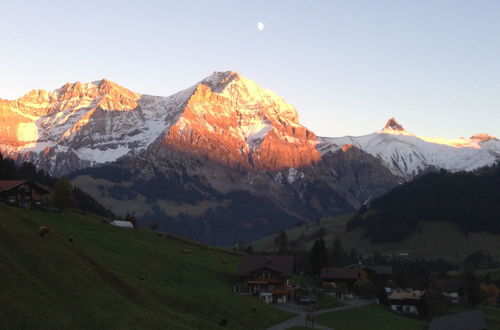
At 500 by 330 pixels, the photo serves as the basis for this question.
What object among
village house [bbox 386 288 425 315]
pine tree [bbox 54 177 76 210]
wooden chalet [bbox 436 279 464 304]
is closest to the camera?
village house [bbox 386 288 425 315]

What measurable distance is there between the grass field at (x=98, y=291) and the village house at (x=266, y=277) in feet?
26.1

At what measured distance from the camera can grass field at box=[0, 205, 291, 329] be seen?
5556 cm

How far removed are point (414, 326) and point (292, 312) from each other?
23671mm

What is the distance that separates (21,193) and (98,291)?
308 ft

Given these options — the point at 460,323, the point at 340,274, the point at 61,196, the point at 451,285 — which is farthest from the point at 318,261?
the point at 460,323

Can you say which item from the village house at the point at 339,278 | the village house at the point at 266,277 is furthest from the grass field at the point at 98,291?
the village house at the point at 339,278

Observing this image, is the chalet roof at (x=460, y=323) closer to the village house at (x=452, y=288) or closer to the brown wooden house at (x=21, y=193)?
the village house at (x=452, y=288)

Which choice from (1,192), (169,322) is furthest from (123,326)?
(1,192)

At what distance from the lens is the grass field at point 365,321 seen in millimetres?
99912

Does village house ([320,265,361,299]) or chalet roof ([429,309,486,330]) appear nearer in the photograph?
chalet roof ([429,309,486,330])

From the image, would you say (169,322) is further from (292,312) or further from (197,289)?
(292,312)

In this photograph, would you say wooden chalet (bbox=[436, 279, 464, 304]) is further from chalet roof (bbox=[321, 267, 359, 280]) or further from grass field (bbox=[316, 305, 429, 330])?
grass field (bbox=[316, 305, 429, 330])

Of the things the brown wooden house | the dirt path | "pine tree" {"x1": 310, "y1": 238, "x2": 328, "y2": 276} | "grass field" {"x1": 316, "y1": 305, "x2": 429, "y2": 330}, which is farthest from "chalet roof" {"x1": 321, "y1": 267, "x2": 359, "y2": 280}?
the brown wooden house

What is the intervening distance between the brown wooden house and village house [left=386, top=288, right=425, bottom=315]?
89367 millimetres
